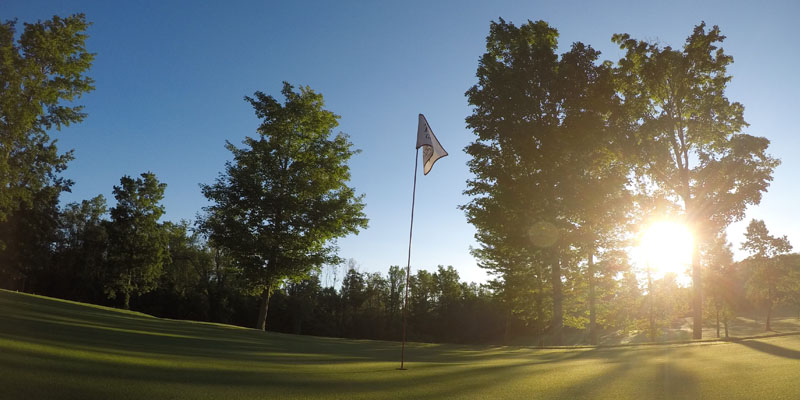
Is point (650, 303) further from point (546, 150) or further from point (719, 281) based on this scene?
point (546, 150)

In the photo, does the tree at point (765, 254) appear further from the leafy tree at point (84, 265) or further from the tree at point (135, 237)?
the leafy tree at point (84, 265)

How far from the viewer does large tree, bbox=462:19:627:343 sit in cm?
1827

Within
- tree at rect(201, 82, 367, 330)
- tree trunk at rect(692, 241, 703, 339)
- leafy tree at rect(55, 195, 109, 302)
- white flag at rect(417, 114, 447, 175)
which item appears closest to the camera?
white flag at rect(417, 114, 447, 175)

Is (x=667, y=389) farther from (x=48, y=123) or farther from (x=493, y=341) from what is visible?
(x=493, y=341)

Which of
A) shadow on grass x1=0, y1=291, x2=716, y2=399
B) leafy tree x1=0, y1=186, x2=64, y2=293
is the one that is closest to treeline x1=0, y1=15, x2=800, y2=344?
shadow on grass x1=0, y1=291, x2=716, y2=399

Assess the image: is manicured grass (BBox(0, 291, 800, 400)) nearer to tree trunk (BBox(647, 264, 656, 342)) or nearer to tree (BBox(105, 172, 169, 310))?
tree trunk (BBox(647, 264, 656, 342))

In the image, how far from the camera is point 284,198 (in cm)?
2280

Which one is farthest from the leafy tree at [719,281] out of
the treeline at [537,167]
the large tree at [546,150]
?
the large tree at [546,150]

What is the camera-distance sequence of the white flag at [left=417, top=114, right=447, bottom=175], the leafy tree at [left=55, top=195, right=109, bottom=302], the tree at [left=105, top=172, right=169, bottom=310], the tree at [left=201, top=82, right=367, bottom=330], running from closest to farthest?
the white flag at [left=417, top=114, right=447, bottom=175] < the tree at [left=201, top=82, right=367, bottom=330] < the tree at [left=105, top=172, right=169, bottom=310] < the leafy tree at [left=55, top=195, right=109, bottom=302]

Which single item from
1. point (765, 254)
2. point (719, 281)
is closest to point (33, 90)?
point (719, 281)

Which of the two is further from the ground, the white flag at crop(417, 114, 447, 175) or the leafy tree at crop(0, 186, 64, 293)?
the white flag at crop(417, 114, 447, 175)

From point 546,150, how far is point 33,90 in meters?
28.3

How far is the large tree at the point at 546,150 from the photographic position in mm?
18266

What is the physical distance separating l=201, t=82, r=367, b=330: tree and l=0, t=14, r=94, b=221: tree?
986 cm
